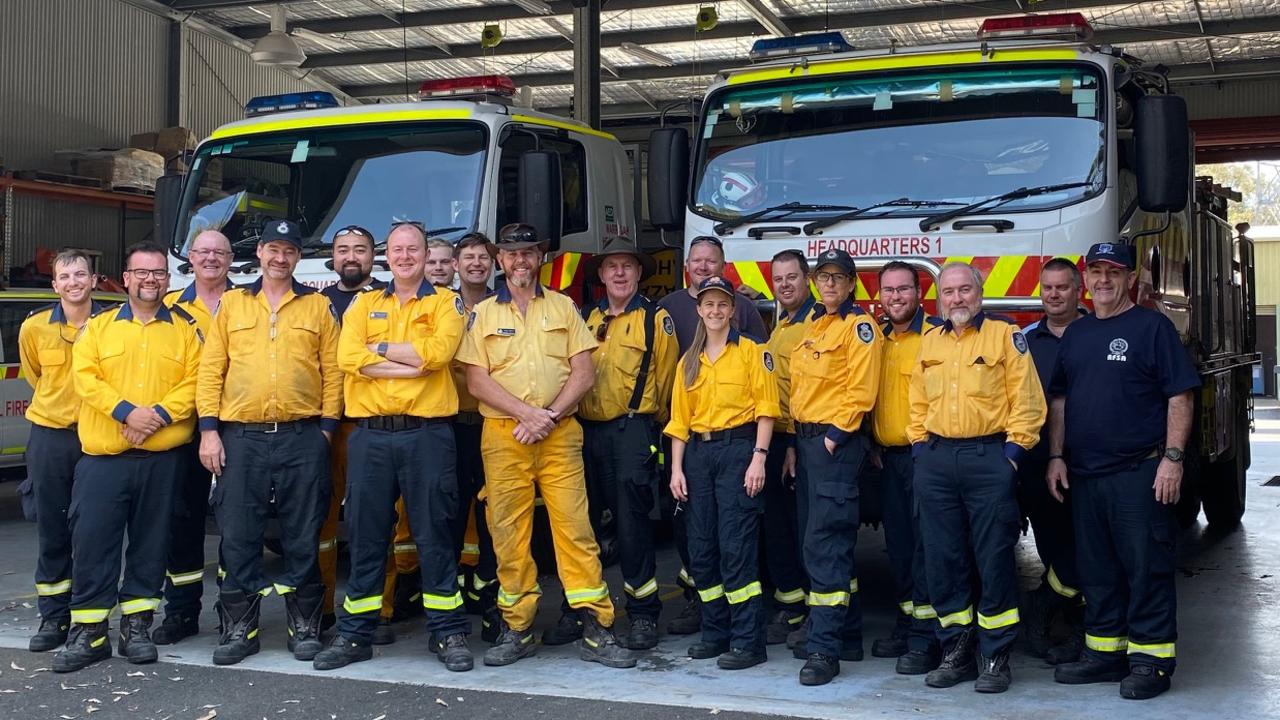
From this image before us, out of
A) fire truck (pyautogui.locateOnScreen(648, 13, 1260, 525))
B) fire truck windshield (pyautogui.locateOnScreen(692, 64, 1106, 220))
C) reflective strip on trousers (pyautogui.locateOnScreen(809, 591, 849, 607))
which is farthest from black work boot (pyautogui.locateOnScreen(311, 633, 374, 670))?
fire truck windshield (pyautogui.locateOnScreen(692, 64, 1106, 220))

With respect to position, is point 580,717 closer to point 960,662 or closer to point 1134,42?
point 960,662

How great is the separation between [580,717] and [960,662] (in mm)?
1676

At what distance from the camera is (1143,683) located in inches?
→ 219

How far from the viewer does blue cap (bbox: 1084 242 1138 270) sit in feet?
18.9

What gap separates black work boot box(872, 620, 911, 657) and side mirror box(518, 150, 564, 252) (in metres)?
2.74

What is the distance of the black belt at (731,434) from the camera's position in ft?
20.1

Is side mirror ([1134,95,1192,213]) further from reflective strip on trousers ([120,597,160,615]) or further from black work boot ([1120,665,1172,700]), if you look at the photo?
reflective strip on trousers ([120,597,160,615])

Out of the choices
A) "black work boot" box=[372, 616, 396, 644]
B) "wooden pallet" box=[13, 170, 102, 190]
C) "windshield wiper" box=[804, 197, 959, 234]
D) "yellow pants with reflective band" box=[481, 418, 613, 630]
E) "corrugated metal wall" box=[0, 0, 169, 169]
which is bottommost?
"black work boot" box=[372, 616, 396, 644]

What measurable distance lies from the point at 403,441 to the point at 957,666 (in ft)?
8.46

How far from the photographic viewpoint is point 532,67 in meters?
20.8

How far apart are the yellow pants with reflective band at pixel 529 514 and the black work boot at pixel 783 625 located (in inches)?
33.6

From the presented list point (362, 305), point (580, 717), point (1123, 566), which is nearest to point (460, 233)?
point (362, 305)

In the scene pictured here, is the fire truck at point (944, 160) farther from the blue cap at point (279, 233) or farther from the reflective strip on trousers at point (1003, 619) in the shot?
the blue cap at point (279, 233)

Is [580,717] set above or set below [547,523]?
below
